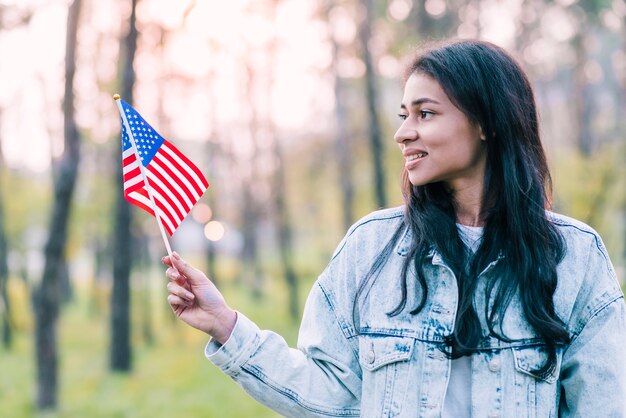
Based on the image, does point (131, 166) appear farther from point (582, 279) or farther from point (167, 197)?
point (582, 279)

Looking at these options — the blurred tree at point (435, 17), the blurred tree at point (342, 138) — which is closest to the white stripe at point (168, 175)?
the blurred tree at point (435, 17)

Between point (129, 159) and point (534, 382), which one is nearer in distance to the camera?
point (534, 382)

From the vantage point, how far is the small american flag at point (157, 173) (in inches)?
116

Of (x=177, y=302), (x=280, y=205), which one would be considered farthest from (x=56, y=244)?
(x=280, y=205)

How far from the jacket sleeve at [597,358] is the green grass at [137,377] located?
8451 mm

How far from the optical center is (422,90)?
242 centimetres

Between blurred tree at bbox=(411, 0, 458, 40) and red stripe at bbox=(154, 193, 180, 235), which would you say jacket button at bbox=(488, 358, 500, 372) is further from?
blurred tree at bbox=(411, 0, 458, 40)

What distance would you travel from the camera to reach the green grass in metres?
11.6

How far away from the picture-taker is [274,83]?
80.2 feet

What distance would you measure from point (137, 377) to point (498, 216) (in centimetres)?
1331

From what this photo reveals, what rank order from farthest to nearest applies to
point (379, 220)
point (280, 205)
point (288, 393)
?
point (280, 205), point (379, 220), point (288, 393)

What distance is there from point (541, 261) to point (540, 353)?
0.87ft

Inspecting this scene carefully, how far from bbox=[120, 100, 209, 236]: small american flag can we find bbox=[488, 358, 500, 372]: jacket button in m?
1.26

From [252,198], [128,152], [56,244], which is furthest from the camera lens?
[252,198]
